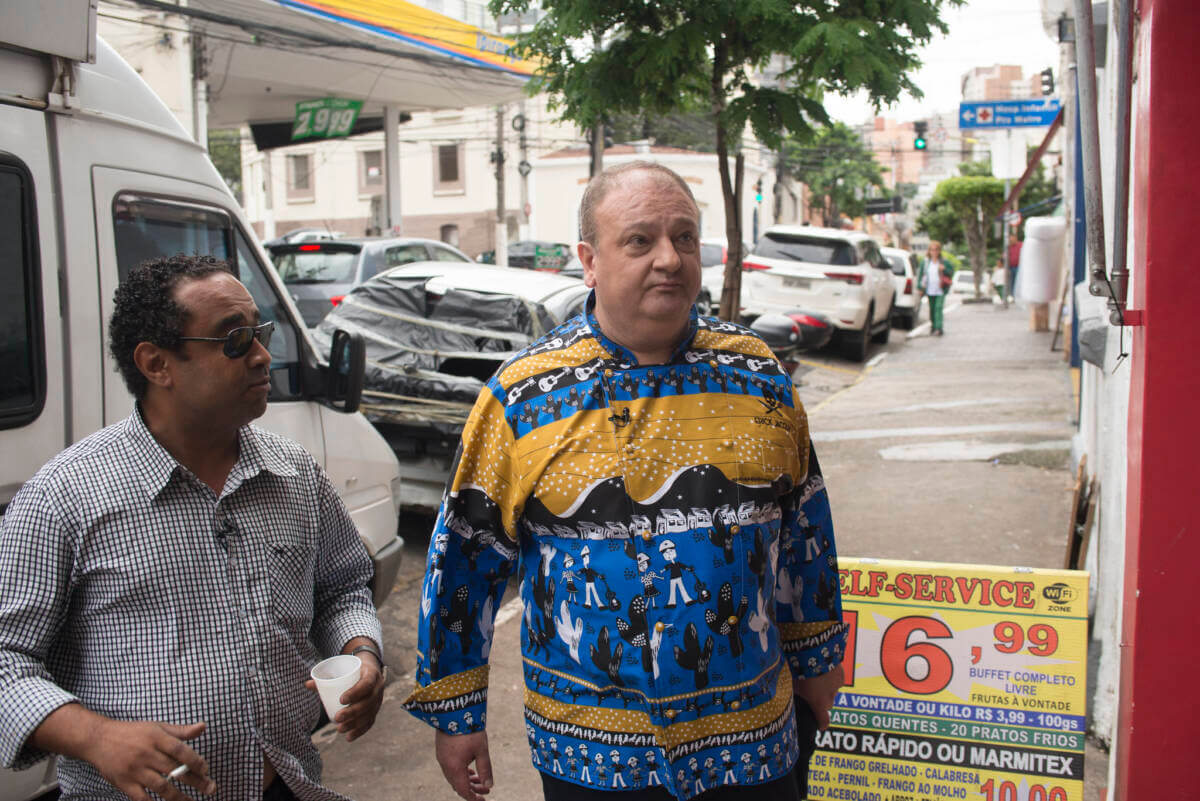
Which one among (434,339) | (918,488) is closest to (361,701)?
(434,339)

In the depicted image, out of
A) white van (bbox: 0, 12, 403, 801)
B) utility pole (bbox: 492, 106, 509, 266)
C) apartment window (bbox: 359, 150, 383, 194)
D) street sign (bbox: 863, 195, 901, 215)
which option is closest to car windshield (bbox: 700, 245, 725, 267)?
utility pole (bbox: 492, 106, 509, 266)

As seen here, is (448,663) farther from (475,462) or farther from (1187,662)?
(1187,662)

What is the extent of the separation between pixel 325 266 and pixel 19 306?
10.2 metres

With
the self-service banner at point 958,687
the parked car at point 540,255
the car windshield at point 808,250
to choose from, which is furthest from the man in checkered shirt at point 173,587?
the parked car at point 540,255

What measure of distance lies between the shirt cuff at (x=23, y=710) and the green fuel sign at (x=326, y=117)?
20.3 metres

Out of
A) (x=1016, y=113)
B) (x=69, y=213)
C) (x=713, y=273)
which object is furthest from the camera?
(x=713, y=273)

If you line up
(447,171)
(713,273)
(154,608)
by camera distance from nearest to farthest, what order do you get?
(154,608), (713,273), (447,171)

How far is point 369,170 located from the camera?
42.1 m

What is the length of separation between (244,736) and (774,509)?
1116 mm

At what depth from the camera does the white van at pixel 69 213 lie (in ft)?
8.94

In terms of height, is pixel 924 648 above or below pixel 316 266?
below

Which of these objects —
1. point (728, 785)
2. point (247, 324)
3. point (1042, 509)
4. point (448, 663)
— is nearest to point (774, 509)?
point (728, 785)

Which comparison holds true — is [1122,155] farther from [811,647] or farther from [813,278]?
[813,278]

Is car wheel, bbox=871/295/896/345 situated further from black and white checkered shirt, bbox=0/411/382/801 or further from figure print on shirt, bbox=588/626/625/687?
black and white checkered shirt, bbox=0/411/382/801
